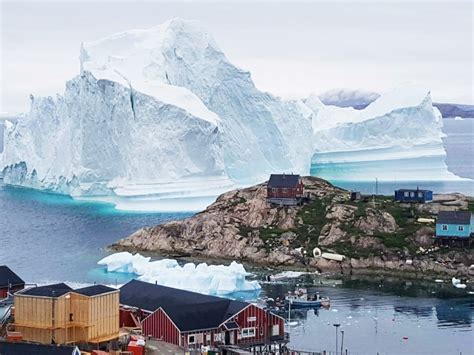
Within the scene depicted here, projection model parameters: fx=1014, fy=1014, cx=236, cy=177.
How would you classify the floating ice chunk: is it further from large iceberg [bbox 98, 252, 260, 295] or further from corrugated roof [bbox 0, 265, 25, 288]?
corrugated roof [bbox 0, 265, 25, 288]

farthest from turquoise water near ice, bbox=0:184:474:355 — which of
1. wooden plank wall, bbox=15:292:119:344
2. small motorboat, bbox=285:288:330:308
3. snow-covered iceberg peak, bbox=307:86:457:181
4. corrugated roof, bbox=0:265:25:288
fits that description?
snow-covered iceberg peak, bbox=307:86:457:181

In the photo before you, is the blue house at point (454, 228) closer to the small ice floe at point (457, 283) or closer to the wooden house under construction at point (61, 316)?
the small ice floe at point (457, 283)

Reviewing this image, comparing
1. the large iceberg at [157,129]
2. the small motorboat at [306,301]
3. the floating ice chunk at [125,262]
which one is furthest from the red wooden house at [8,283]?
the large iceberg at [157,129]

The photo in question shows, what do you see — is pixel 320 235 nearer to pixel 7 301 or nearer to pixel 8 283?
pixel 8 283

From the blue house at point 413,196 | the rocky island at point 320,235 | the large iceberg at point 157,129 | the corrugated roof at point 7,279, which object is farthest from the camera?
the large iceberg at point 157,129

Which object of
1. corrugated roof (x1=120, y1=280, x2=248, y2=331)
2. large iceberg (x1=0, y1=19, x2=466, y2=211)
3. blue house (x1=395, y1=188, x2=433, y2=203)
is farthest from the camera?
large iceberg (x1=0, y1=19, x2=466, y2=211)

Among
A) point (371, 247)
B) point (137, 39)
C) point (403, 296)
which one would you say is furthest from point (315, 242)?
point (137, 39)

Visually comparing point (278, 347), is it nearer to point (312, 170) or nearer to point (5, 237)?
point (5, 237)
